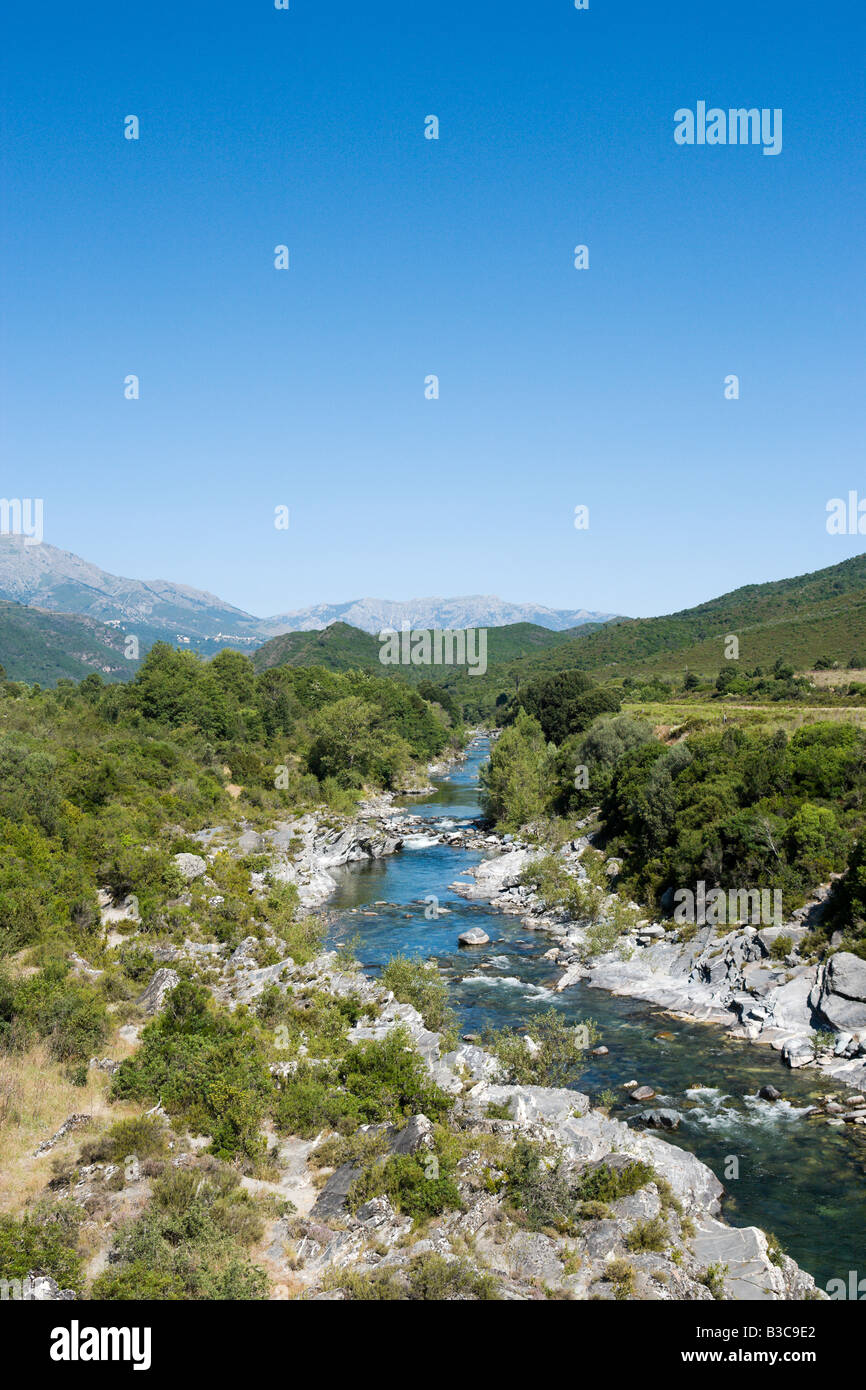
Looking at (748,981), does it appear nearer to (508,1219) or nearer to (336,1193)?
(508,1219)

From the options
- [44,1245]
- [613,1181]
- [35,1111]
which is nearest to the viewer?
[44,1245]

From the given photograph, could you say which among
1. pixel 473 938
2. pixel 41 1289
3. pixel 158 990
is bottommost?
pixel 473 938

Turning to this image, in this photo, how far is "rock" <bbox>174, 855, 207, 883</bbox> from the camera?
40281 mm

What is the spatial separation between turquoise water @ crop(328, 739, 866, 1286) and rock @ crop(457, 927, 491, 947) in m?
0.39

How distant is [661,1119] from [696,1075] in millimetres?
3587

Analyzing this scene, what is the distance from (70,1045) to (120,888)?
15785mm

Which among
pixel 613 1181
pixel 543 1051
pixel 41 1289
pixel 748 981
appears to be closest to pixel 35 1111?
pixel 41 1289

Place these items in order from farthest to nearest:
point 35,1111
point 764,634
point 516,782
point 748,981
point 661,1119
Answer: point 764,634 → point 516,782 → point 748,981 → point 661,1119 → point 35,1111

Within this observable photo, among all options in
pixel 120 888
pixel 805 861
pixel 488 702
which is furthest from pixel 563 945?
pixel 488 702

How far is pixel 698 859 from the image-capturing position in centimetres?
3928

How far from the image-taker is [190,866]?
41.1 m

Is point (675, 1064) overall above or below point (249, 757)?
below

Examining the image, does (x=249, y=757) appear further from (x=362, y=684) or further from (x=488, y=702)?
(x=488, y=702)

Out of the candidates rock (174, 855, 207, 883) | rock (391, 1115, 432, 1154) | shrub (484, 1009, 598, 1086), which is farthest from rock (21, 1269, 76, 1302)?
rock (174, 855, 207, 883)
